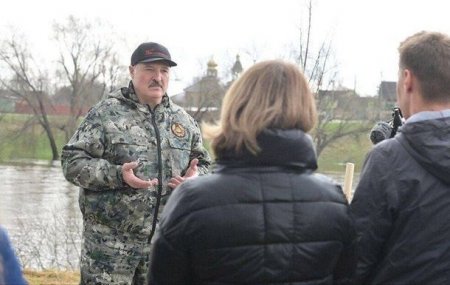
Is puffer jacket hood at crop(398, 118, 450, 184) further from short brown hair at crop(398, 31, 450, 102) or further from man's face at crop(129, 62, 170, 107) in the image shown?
man's face at crop(129, 62, 170, 107)

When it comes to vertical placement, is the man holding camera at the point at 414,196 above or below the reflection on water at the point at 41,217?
above

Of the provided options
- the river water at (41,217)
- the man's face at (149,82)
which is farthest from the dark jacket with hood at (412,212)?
the river water at (41,217)

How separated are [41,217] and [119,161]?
12217 mm

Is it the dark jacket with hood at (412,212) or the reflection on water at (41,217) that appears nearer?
the dark jacket with hood at (412,212)

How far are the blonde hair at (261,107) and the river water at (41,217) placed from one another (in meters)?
1.96

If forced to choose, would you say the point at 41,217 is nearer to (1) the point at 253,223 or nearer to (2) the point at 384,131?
(2) the point at 384,131

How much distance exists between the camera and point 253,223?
2.04 metres

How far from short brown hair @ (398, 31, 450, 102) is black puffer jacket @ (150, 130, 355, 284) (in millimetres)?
602

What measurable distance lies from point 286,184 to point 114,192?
1865 millimetres

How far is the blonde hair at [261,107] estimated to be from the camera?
2.07 m

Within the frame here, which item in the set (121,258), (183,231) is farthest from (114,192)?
(183,231)

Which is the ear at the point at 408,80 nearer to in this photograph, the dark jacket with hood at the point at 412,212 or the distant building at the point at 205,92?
the dark jacket with hood at the point at 412,212

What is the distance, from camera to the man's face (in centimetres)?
389

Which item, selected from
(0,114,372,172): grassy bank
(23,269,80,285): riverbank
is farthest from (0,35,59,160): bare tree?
(23,269,80,285): riverbank
